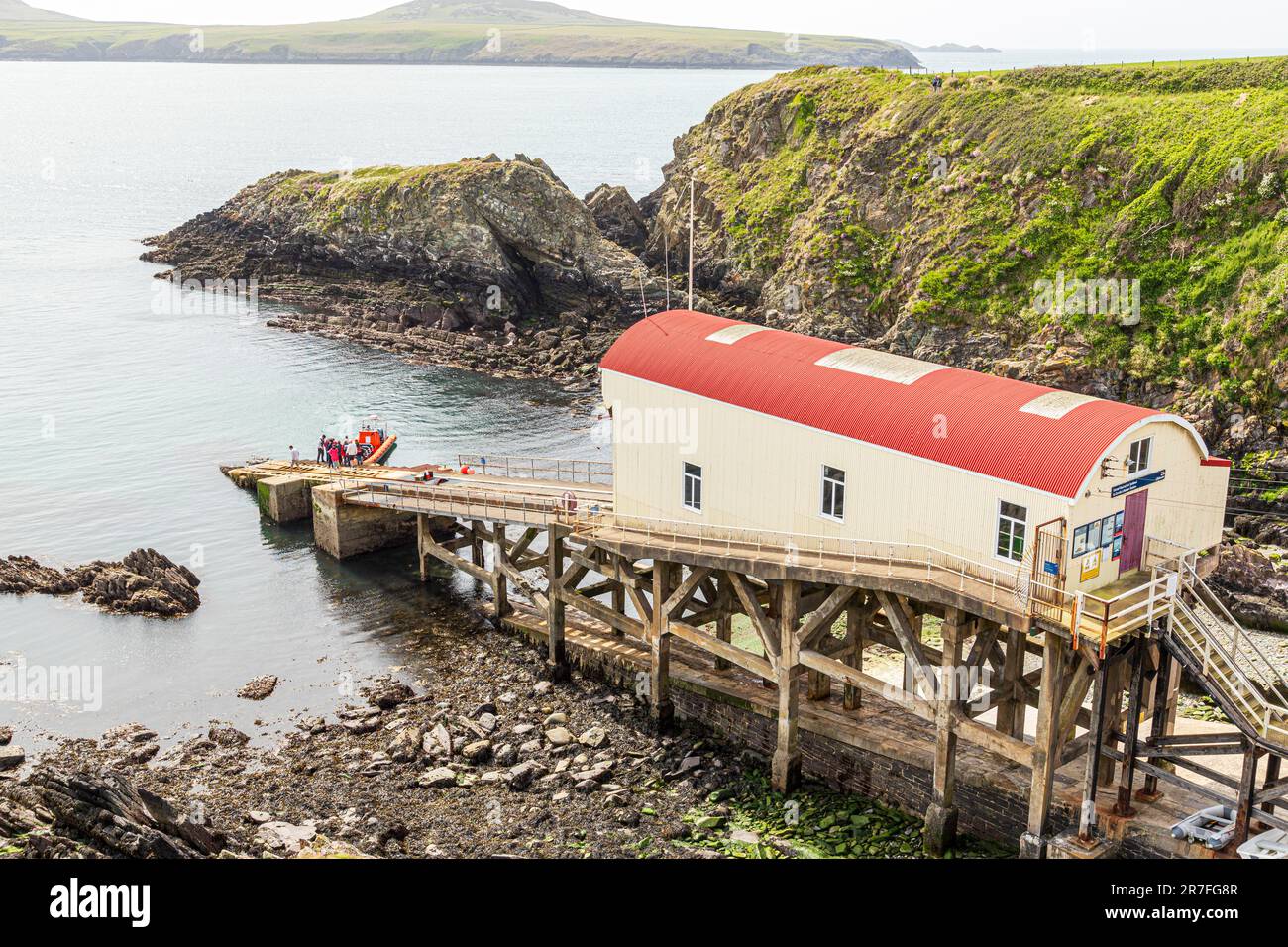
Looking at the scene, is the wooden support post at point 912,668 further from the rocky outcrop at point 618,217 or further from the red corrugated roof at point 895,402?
the rocky outcrop at point 618,217

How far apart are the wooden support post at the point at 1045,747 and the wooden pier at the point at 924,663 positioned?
0.16ft

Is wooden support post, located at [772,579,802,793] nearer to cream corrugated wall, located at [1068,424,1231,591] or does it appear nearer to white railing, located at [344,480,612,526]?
cream corrugated wall, located at [1068,424,1231,591]

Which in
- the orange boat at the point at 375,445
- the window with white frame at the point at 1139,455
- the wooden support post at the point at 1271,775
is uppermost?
the window with white frame at the point at 1139,455

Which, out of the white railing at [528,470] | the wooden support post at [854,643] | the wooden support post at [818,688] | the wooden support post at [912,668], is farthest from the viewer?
the white railing at [528,470]

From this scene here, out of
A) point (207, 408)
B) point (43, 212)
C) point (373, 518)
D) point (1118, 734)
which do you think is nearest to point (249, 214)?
point (207, 408)

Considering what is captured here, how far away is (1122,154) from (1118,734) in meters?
51.7

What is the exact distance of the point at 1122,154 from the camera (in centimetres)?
7394

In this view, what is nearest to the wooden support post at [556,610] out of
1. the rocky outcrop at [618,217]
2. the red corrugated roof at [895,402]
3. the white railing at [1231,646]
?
the red corrugated roof at [895,402]

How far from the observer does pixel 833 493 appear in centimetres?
3500

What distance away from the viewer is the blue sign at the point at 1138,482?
100ft

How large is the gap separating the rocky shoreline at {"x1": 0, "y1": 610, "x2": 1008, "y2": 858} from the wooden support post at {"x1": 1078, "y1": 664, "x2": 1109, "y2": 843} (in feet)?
9.16

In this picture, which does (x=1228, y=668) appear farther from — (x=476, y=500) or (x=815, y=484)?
(x=476, y=500)

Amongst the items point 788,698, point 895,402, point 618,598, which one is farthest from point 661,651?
point 895,402

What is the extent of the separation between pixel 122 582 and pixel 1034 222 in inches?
2108
